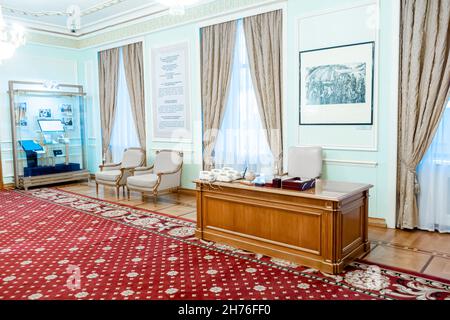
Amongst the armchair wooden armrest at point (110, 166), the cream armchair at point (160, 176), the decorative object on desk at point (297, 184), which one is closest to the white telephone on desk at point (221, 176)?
the decorative object on desk at point (297, 184)

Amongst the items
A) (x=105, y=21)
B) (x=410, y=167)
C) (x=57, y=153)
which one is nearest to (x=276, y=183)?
(x=410, y=167)

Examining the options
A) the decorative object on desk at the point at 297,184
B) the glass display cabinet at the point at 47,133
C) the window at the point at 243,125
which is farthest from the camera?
the glass display cabinet at the point at 47,133

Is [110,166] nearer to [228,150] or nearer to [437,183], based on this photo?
[228,150]

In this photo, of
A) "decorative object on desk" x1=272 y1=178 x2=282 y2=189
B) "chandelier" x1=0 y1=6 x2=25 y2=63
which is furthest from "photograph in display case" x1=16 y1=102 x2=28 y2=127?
"decorative object on desk" x1=272 y1=178 x2=282 y2=189

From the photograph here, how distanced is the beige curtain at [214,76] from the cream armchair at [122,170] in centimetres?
152

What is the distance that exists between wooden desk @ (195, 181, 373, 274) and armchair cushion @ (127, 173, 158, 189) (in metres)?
2.21

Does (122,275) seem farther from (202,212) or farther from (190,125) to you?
(190,125)

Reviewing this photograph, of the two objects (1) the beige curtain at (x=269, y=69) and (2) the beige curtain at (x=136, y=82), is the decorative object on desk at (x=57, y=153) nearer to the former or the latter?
(2) the beige curtain at (x=136, y=82)

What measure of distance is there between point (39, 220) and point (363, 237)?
4340mm

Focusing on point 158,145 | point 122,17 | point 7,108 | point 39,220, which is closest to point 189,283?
point 39,220

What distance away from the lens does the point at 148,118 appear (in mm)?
7730

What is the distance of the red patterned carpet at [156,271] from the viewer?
3.05m

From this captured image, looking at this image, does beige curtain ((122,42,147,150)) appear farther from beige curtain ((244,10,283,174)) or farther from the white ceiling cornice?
beige curtain ((244,10,283,174))

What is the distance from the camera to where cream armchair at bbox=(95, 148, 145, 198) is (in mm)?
7031
